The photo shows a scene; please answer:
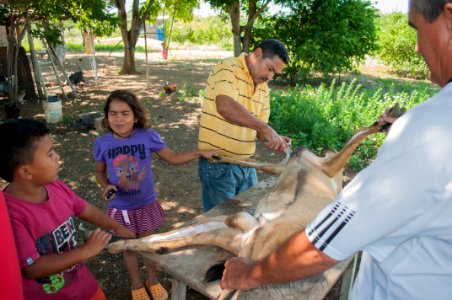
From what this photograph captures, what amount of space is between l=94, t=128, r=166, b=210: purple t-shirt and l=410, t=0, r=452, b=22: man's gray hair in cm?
196

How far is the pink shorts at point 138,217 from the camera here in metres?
2.49

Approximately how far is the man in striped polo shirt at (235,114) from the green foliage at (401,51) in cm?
→ 1394

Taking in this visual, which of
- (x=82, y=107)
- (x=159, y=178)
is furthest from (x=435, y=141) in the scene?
(x=82, y=107)

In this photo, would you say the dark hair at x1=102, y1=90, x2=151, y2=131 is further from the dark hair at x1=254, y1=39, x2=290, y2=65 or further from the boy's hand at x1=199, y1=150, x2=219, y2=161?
the dark hair at x1=254, y1=39, x2=290, y2=65

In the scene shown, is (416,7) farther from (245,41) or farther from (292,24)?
(292,24)

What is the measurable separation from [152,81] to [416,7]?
11.9m

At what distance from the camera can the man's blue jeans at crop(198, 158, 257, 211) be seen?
2.78m

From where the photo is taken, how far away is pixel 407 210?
2.89 feet

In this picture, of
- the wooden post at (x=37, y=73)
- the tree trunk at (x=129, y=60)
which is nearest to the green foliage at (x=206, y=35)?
the tree trunk at (x=129, y=60)

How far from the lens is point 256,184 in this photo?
9.82 feet

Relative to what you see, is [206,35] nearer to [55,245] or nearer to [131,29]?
[131,29]

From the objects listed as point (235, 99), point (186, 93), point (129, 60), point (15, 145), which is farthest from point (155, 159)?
point (129, 60)

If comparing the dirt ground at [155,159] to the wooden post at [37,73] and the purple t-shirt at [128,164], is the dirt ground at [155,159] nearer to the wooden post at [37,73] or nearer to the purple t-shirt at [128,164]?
the wooden post at [37,73]

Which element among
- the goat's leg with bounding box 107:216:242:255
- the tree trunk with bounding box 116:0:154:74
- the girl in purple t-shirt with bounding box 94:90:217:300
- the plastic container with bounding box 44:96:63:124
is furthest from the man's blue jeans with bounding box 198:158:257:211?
the tree trunk with bounding box 116:0:154:74
